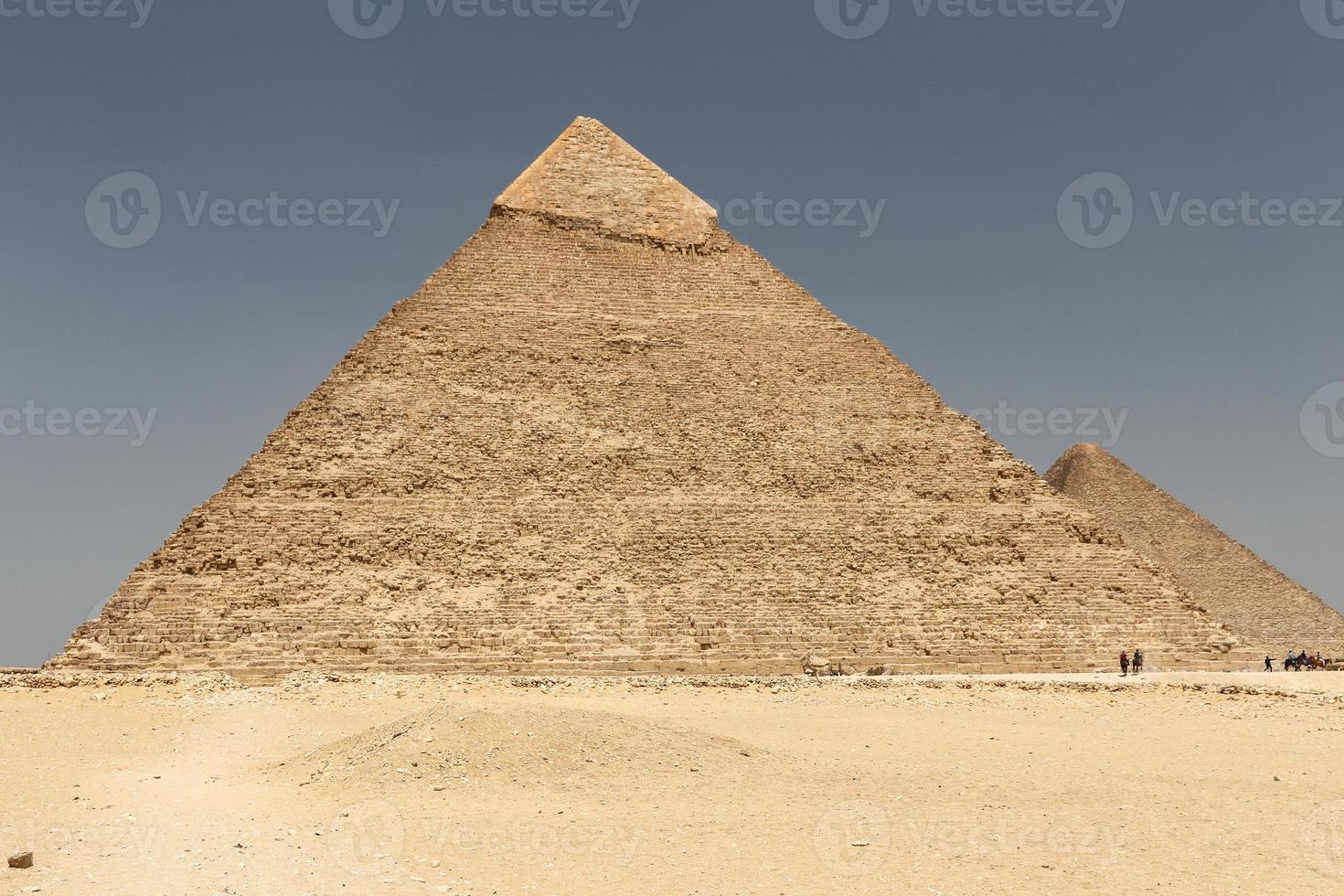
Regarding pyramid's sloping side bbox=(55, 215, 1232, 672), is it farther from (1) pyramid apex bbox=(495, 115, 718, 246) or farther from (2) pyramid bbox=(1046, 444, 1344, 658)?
(2) pyramid bbox=(1046, 444, 1344, 658)

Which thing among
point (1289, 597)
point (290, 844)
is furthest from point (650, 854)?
point (1289, 597)

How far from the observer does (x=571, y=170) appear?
2458 centimetres

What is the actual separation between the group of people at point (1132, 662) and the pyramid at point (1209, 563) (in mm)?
15454

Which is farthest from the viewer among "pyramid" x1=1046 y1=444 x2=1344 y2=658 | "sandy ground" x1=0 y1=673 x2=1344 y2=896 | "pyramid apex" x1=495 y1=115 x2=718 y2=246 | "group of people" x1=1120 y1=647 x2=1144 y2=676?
"pyramid" x1=1046 y1=444 x2=1344 y2=658

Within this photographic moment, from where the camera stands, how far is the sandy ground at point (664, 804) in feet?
17.5

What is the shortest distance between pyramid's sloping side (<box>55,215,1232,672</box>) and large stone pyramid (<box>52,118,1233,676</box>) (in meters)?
0.05

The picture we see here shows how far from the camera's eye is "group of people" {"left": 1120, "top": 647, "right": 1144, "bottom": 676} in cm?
1630
